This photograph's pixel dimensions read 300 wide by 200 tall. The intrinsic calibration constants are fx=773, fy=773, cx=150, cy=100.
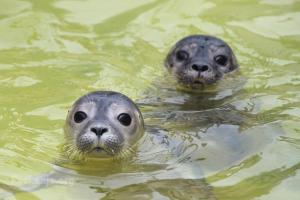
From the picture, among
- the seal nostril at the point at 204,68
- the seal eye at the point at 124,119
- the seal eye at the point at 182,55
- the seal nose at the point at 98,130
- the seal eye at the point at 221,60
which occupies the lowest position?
the seal nose at the point at 98,130

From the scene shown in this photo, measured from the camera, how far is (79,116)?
6.41m

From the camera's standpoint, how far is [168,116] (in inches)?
291

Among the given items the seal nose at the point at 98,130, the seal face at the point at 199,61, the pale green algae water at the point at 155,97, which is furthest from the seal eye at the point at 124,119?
the seal face at the point at 199,61

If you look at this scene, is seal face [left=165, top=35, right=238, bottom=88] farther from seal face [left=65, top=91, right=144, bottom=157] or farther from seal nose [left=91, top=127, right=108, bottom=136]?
seal nose [left=91, top=127, right=108, bottom=136]

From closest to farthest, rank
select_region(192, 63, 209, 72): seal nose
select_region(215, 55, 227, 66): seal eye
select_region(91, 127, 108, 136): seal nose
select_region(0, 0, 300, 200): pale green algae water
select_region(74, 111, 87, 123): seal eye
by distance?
1. select_region(0, 0, 300, 200): pale green algae water
2. select_region(91, 127, 108, 136): seal nose
3. select_region(74, 111, 87, 123): seal eye
4. select_region(192, 63, 209, 72): seal nose
5. select_region(215, 55, 227, 66): seal eye

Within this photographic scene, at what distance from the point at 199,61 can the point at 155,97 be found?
0.64 meters

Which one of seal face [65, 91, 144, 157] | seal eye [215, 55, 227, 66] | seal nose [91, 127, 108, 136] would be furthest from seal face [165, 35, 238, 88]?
seal nose [91, 127, 108, 136]

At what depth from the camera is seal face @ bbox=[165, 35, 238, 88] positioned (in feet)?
26.6

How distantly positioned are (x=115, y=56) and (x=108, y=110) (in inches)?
108

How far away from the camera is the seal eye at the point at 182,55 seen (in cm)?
851

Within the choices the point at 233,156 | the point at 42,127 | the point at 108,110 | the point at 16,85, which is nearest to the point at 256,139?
the point at 233,156

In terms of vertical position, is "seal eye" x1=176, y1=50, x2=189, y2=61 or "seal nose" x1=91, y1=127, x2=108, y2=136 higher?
"seal eye" x1=176, y1=50, x2=189, y2=61

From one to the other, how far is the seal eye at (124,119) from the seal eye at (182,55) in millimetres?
2192

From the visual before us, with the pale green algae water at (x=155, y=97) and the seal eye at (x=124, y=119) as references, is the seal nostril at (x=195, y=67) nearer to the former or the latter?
the pale green algae water at (x=155, y=97)
